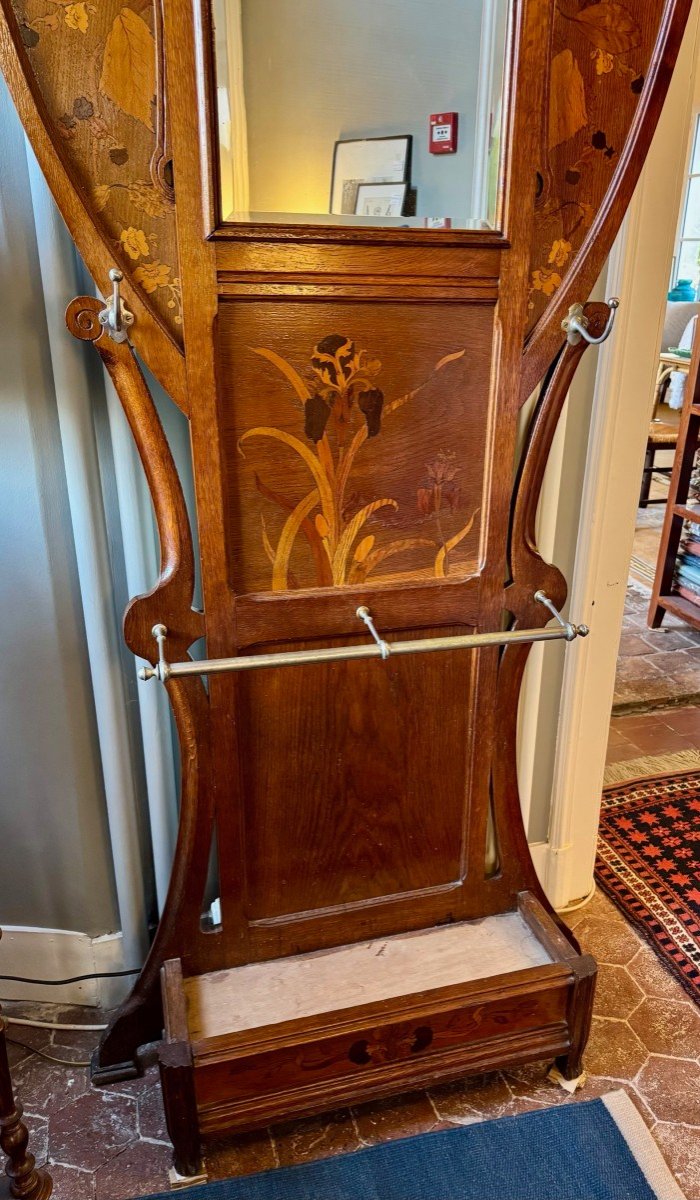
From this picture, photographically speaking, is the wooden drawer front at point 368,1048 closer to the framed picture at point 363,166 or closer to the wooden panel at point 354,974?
the wooden panel at point 354,974

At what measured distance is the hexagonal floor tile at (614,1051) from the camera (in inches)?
60.7

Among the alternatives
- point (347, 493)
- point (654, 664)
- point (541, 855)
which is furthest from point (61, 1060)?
point (654, 664)

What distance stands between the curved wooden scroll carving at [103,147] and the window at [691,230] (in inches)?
234

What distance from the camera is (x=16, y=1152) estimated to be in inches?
50.3

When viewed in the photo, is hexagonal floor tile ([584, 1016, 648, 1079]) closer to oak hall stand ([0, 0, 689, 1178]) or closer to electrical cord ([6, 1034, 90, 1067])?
oak hall stand ([0, 0, 689, 1178])

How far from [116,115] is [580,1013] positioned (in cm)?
147

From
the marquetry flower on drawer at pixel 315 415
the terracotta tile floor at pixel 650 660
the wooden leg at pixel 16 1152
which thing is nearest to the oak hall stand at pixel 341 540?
Answer: the marquetry flower on drawer at pixel 315 415

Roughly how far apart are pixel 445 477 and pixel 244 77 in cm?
58

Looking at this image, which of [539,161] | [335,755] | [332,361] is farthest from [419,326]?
[335,755]

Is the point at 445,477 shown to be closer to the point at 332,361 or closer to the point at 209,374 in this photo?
the point at 332,361

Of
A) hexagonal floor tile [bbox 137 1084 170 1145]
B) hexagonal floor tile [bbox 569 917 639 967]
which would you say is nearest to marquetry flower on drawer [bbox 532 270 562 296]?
hexagonal floor tile [bbox 569 917 639 967]

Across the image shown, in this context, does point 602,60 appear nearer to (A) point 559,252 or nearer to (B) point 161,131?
(A) point 559,252

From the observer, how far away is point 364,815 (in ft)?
4.70

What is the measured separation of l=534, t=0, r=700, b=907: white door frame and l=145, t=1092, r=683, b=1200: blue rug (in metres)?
0.54
